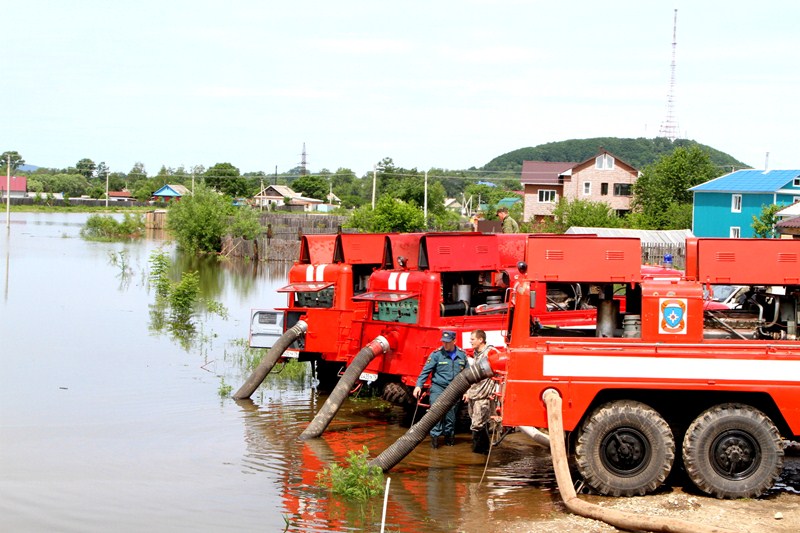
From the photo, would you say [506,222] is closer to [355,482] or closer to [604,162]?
[355,482]

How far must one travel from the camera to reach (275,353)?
1728 cm

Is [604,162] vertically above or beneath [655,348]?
above

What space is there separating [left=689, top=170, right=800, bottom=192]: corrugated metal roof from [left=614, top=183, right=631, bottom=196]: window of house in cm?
1969

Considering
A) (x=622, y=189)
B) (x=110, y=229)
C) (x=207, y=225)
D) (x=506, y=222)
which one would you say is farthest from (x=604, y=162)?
(x=506, y=222)

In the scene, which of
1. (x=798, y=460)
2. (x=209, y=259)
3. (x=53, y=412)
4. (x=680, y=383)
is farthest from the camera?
(x=209, y=259)

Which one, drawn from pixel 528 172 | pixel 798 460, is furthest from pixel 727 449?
pixel 528 172

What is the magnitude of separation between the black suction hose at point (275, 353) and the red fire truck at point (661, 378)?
21.2 ft

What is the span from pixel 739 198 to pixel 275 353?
161ft

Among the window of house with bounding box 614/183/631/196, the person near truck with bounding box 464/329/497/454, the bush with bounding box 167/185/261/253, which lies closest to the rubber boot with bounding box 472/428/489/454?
the person near truck with bounding box 464/329/497/454

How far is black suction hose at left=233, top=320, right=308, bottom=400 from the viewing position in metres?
17.2

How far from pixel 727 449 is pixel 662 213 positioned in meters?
64.2

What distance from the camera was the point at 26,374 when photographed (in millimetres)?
19781

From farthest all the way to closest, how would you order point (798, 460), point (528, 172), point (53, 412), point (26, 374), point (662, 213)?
point (528, 172) → point (662, 213) → point (26, 374) → point (53, 412) → point (798, 460)

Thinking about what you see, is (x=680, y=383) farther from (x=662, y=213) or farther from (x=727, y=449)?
(x=662, y=213)
